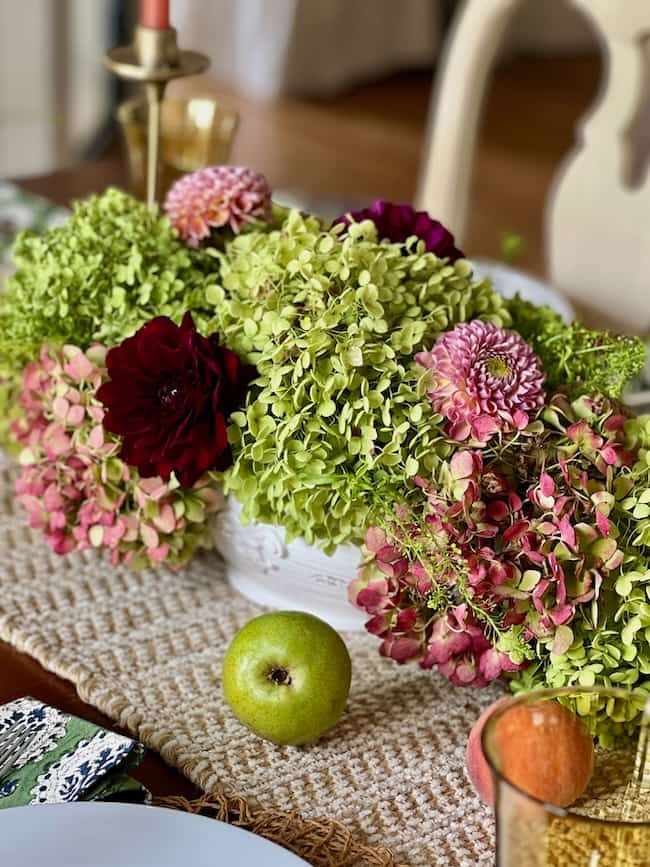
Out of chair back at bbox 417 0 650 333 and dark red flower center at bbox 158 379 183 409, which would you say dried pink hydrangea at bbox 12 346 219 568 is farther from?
chair back at bbox 417 0 650 333

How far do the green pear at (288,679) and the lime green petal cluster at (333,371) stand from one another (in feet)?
0.24

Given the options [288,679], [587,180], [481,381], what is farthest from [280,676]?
[587,180]

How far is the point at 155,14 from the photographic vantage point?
1056 mm

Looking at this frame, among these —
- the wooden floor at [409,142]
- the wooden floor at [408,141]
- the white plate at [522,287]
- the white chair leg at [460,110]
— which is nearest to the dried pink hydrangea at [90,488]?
the white plate at [522,287]

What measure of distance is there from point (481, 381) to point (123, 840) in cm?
35

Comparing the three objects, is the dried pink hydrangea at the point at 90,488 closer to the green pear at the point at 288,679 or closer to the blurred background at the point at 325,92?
the green pear at the point at 288,679

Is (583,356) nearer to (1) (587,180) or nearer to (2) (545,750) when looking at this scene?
(2) (545,750)

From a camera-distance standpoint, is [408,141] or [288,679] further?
[408,141]

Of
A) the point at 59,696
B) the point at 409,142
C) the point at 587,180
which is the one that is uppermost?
the point at 587,180

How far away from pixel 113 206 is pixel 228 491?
26 cm

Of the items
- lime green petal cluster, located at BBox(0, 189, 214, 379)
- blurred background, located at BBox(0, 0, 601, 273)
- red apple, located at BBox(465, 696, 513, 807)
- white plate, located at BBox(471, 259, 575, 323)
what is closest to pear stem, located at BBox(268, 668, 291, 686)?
red apple, located at BBox(465, 696, 513, 807)

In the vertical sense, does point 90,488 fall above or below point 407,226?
below

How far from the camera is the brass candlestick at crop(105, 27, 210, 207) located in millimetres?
1057

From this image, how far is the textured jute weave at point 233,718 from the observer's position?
75cm
